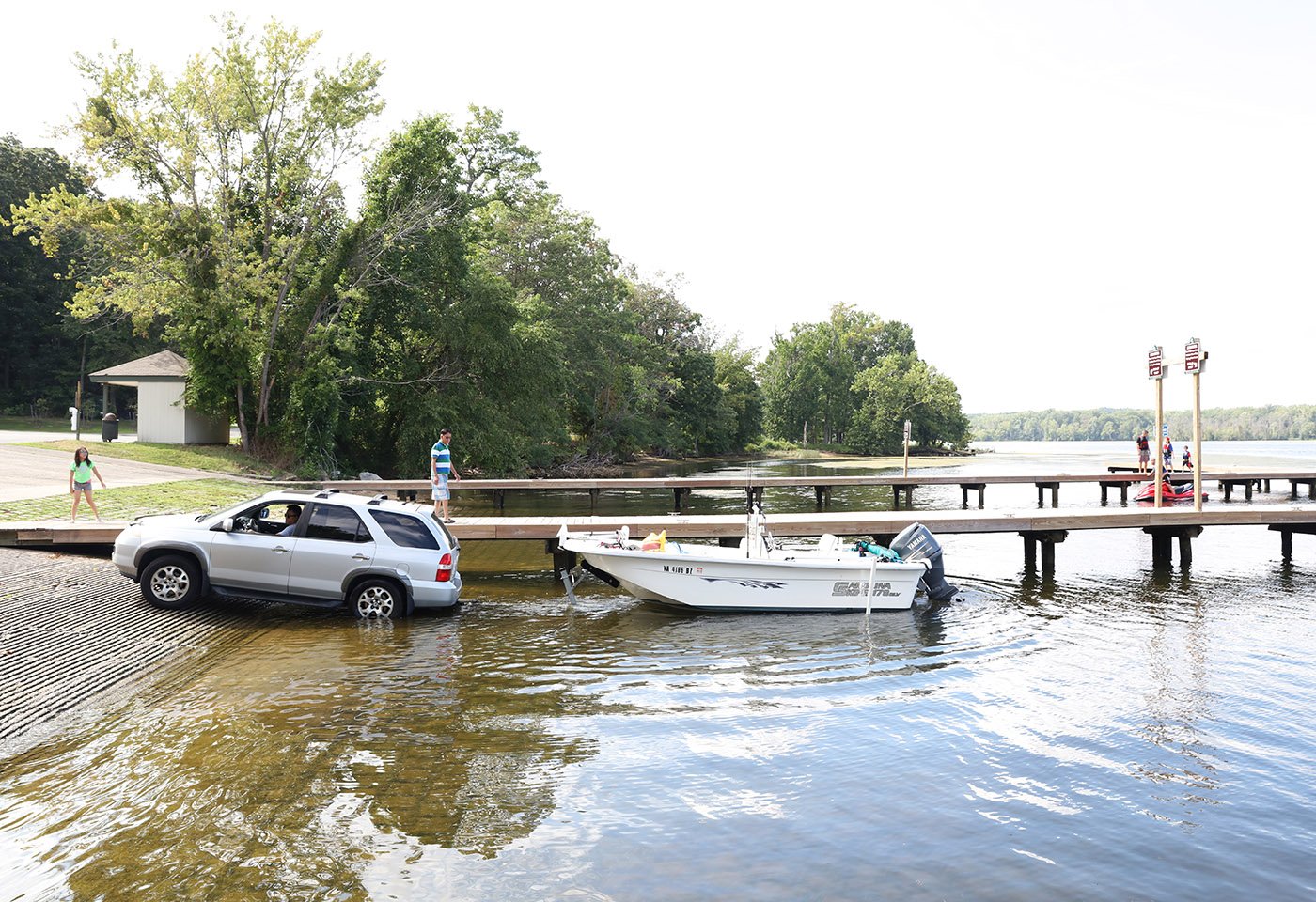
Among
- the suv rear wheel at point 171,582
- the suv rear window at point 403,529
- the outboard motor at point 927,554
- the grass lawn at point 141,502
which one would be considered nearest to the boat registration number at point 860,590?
the outboard motor at point 927,554

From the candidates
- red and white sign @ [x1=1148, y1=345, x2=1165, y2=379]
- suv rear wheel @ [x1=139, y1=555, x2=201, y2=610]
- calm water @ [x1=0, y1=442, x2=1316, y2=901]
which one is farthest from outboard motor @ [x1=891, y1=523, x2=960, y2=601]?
red and white sign @ [x1=1148, y1=345, x2=1165, y2=379]

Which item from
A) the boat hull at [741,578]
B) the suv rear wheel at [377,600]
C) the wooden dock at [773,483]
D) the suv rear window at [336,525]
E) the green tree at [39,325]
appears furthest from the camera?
the green tree at [39,325]

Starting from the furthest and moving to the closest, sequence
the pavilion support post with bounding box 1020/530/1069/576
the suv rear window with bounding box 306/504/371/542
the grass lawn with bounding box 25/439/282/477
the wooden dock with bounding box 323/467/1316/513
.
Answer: the grass lawn with bounding box 25/439/282/477, the wooden dock with bounding box 323/467/1316/513, the pavilion support post with bounding box 1020/530/1069/576, the suv rear window with bounding box 306/504/371/542

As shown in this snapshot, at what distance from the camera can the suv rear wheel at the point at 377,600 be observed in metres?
12.6

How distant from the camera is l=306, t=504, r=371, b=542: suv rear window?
12.4m

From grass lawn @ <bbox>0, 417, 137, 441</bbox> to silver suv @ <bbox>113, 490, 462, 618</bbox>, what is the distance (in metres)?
44.2

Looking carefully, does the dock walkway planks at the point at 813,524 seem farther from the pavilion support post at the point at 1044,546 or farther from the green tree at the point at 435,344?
the green tree at the point at 435,344

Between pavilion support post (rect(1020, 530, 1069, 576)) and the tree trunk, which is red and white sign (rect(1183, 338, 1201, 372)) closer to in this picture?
pavilion support post (rect(1020, 530, 1069, 576))

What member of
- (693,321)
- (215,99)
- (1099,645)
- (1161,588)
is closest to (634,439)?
(693,321)

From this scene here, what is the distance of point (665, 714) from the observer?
358 inches

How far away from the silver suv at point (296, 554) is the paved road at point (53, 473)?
1030 cm

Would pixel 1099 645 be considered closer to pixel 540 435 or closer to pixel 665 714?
pixel 665 714

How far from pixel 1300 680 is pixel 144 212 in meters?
37.1

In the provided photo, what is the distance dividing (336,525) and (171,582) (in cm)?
234
